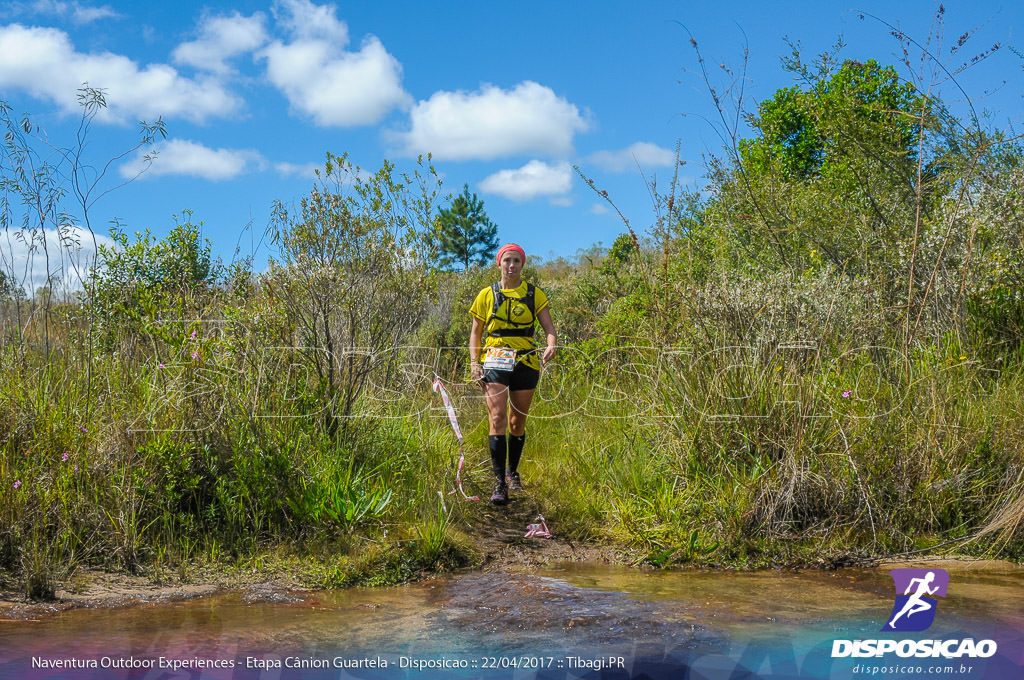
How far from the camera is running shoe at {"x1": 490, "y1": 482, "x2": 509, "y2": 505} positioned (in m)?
6.23

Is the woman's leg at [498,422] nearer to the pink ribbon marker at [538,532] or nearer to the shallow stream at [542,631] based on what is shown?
the pink ribbon marker at [538,532]

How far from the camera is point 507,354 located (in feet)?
20.6

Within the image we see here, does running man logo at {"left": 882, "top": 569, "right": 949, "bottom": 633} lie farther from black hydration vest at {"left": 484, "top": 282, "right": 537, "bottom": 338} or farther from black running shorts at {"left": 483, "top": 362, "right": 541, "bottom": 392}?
black hydration vest at {"left": 484, "top": 282, "right": 537, "bottom": 338}

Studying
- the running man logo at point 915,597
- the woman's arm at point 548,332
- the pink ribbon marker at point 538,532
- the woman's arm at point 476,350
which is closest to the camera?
the running man logo at point 915,597

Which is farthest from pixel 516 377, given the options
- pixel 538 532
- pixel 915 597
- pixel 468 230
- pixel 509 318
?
pixel 468 230

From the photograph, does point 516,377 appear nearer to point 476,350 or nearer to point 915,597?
point 476,350

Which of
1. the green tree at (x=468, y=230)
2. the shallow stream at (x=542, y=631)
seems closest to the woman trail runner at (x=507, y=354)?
the shallow stream at (x=542, y=631)

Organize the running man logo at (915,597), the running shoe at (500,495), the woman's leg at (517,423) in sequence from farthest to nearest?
1. the woman's leg at (517,423)
2. the running shoe at (500,495)
3. the running man logo at (915,597)

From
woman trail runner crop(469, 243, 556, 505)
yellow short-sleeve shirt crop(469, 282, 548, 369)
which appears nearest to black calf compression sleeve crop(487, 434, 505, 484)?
woman trail runner crop(469, 243, 556, 505)

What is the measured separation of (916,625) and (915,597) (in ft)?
1.38

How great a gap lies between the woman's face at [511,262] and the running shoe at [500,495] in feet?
5.70

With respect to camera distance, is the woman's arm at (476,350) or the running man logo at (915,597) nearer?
the running man logo at (915,597)

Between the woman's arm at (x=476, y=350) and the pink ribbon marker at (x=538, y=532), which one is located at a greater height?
the woman's arm at (x=476, y=350)

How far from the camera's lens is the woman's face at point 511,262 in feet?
21.0
